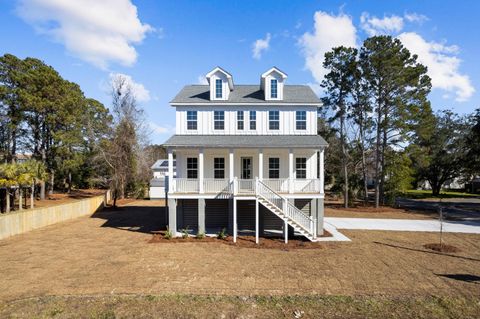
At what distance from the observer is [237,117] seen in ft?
59.1

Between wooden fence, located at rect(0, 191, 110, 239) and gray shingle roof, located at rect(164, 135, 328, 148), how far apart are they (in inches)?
425

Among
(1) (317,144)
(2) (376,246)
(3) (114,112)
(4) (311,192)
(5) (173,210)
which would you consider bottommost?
(2) (376,246)

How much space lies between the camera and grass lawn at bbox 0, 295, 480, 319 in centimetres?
718

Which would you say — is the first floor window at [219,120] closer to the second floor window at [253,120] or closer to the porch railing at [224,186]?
the second floor window at [253,120]

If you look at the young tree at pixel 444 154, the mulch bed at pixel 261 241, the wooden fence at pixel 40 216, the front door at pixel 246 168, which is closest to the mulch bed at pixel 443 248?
the mulch bed at pixel 261 241

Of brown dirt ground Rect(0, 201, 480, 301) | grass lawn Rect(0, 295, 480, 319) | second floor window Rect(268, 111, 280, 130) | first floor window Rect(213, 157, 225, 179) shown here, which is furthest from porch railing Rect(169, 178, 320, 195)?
grass lawn Rect(0, 295, 480, 319)

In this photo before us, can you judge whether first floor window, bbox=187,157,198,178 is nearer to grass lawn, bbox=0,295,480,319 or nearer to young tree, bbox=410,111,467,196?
grass lawn, bbox=0,295,480,319

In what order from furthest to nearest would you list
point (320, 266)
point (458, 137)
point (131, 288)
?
point (458, 137), point (320, 266), point (131, 288)

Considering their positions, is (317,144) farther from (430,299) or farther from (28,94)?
(28,94)

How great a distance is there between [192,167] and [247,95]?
6480 millimetres

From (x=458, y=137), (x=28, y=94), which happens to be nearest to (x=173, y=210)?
(x=28, y=94)

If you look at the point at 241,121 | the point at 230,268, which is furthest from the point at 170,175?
the point at 230,268

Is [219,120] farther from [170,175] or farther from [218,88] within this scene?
[170,175]

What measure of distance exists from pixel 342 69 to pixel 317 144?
639 inches
